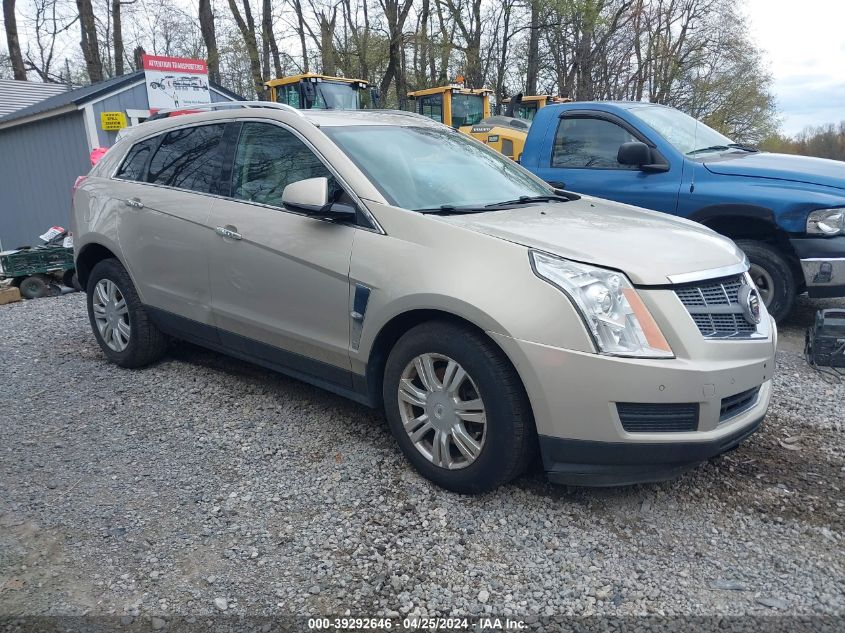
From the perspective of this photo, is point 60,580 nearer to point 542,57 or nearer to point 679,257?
point 679,257

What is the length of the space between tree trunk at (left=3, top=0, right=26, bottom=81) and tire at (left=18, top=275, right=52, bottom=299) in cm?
2248

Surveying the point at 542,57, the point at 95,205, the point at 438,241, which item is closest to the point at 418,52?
the point at 542,57

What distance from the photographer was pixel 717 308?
2.89 metres

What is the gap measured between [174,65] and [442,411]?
1555 cm

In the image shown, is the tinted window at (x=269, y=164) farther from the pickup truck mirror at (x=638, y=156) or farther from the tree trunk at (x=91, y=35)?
the tree trunk at (x=91, y=35)

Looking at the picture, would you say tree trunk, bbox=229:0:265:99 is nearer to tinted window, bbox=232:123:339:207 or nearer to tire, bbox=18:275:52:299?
tire, bbox=18:275:52:299

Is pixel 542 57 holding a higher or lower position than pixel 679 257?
higher

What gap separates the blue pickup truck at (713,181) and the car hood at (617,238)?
230cm

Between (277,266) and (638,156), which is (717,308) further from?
(638,156)

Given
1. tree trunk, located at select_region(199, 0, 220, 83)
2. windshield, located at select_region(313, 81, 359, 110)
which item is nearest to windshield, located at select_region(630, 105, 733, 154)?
windshield, located at select_region(313, 81, 359, 110)

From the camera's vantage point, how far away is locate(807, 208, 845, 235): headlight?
5.23 meters

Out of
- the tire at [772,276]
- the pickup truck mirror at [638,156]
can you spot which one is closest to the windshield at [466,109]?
the pickup truck mirror at [638,156]

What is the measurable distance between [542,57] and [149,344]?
102 feet

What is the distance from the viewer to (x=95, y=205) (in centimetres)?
495
